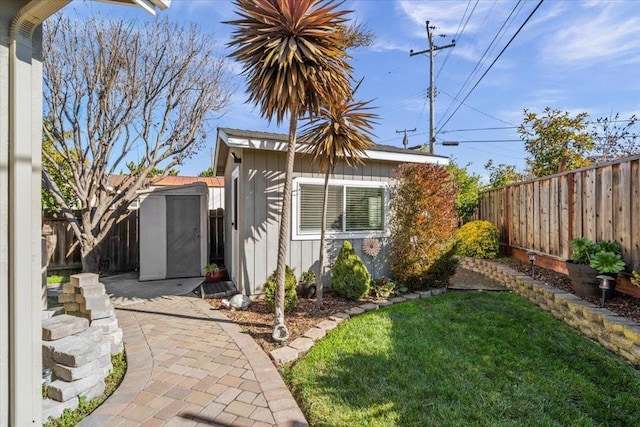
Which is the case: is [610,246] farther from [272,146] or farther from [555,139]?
[555,139]

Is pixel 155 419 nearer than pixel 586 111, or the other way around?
pixel 155 419

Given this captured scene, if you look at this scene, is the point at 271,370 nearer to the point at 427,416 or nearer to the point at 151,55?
the point at 427,416

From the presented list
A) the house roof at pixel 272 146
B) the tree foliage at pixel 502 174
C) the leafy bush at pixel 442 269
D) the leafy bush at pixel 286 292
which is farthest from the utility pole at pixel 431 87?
the leafy bush at pixel 286 292

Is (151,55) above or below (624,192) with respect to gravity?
above

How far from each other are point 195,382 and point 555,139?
11.6 metres

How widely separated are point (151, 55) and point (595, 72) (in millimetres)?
12238

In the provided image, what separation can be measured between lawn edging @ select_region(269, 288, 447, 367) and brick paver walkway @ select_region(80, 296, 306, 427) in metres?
0.19

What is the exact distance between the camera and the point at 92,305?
137 inches

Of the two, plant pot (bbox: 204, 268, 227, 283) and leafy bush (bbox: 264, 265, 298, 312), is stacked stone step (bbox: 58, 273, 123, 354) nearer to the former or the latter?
leafy bush (bbox: 264, 265, 298, 312)

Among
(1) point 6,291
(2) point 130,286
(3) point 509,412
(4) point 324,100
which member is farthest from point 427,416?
(2) point 130,286

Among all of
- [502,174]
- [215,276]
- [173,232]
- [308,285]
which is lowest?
[215,276]

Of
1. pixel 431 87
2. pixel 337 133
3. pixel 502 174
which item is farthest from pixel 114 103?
pixel 502 174

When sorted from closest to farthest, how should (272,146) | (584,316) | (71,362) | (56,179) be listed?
(71,362), (584,316), (272,146), (56,179)

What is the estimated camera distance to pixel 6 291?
5.73 ft
